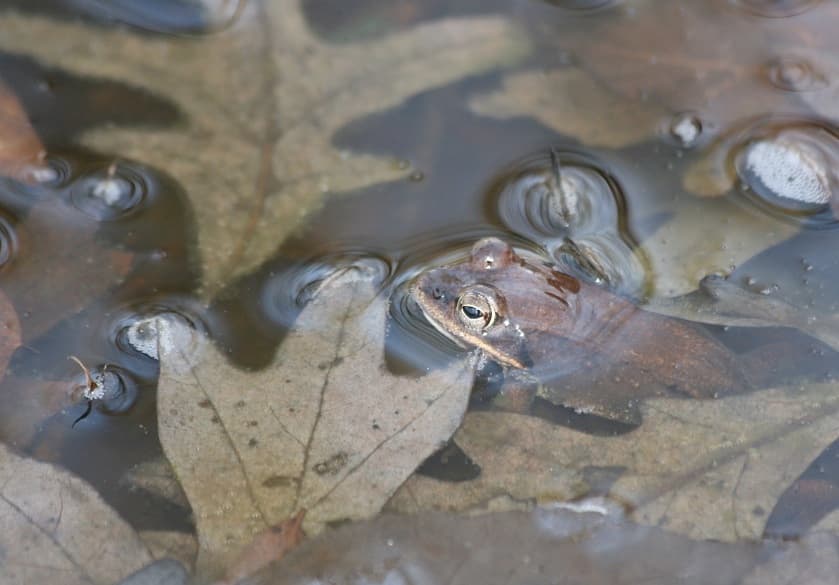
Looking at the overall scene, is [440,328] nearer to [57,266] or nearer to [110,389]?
[110,389]

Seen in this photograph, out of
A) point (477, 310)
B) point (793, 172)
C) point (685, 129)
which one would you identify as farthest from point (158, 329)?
point (793, 172)

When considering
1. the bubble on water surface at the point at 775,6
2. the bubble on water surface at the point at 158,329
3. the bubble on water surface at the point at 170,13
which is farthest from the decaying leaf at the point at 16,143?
the bubble on water surface at the point at 775,6

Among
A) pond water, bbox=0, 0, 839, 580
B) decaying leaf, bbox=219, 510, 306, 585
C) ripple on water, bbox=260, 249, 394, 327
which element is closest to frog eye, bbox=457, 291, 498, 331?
pond water, bbox=0, 0, 839, 580

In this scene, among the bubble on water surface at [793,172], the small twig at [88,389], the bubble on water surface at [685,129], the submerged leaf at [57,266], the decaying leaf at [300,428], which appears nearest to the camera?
the decaying leaf at [300,428]

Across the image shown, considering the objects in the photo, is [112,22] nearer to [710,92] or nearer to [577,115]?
[577,115]

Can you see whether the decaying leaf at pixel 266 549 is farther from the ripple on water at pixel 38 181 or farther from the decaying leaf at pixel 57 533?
the ripple on water at pixel 38 181

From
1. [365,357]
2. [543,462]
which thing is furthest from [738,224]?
[365,357]

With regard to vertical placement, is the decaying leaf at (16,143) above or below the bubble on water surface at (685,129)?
above
